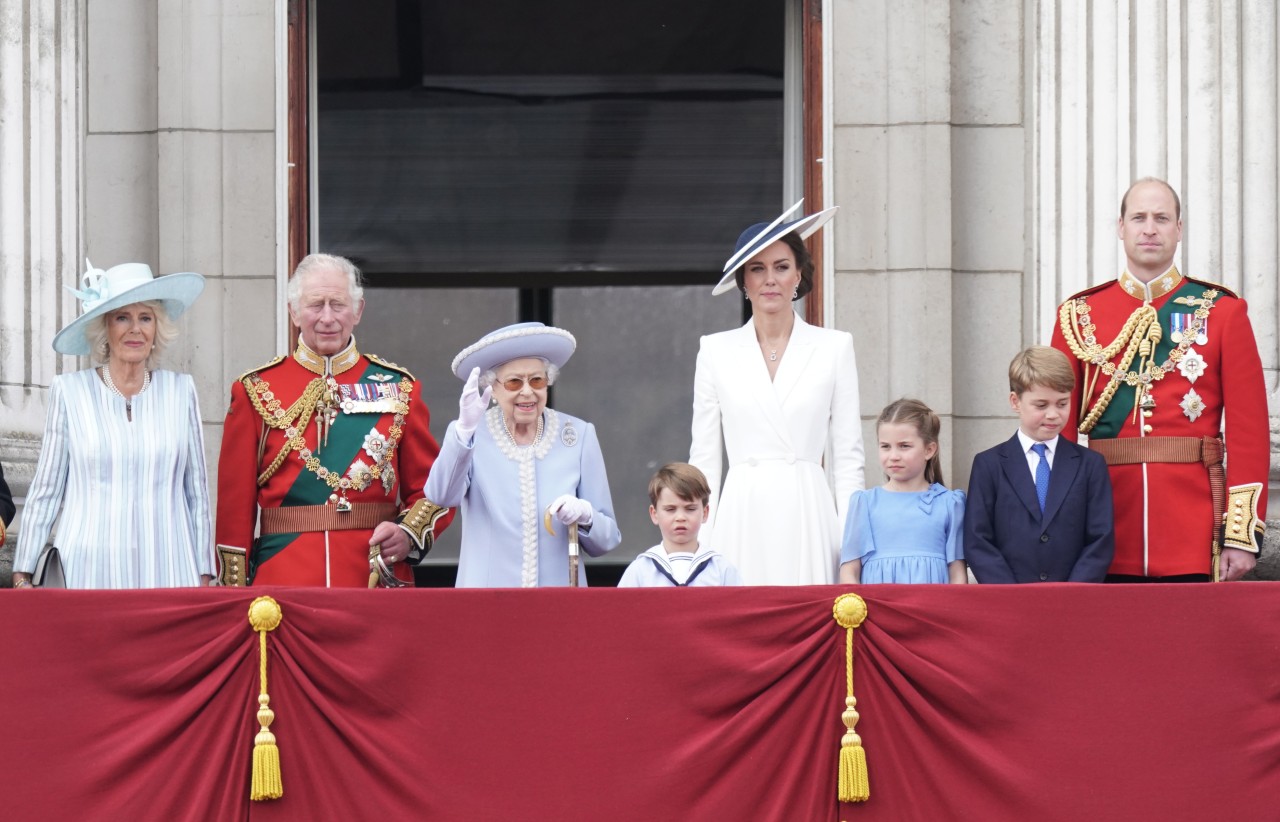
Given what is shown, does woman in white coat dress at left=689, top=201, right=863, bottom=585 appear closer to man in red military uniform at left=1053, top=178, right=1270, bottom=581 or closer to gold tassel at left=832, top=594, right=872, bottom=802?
man in red military uniform at left=1053, top=178, right=1270, bottom=581

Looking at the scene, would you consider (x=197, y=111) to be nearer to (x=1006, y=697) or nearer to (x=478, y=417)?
(x=478, y=417)

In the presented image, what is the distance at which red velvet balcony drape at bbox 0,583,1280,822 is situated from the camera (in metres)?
4.96

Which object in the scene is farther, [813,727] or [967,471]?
[967,471]

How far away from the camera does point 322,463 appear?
5.90 m

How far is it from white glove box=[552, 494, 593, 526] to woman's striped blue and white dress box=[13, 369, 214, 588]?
3.58ft

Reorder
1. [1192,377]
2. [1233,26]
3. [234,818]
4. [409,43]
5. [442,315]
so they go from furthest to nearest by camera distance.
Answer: [442,315] < [409,43] < [1233,26] < [1192,377] < [234,818]

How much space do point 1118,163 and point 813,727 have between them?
139 inches

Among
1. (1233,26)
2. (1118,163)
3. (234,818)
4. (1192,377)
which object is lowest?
(234,818)

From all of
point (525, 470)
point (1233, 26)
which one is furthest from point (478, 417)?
point (1233, 26)

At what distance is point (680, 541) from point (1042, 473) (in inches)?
41.1

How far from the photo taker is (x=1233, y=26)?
24.8ft

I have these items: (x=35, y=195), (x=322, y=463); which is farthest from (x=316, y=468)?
(x=35, y=195)

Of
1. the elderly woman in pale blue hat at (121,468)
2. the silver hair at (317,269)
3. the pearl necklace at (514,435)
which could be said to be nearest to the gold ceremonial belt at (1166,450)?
the pearl necklace at (514,435)

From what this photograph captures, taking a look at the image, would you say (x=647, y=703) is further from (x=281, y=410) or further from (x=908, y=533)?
(x=281, y=410)
